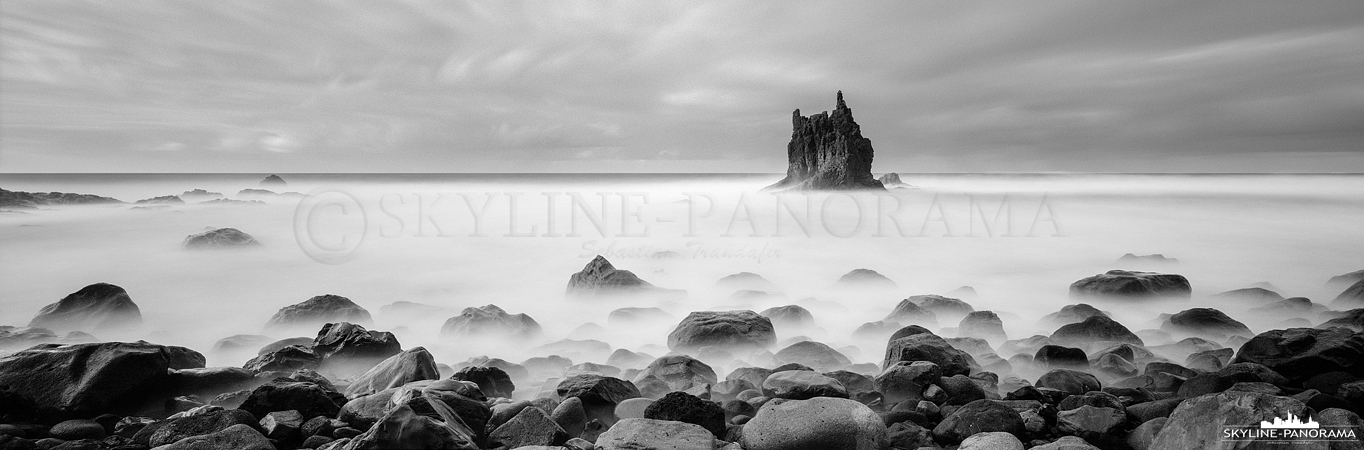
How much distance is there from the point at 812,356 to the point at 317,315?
4.95 m

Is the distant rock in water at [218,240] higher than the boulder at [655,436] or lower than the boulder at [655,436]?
higher

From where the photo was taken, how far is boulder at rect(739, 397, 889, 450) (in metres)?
2.73

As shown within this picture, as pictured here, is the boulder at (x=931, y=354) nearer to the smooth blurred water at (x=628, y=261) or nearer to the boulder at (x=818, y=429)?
the smooth blurred water at (x=628, y=261)

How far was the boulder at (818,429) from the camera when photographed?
8.96 ft

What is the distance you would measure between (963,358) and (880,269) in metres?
5.68

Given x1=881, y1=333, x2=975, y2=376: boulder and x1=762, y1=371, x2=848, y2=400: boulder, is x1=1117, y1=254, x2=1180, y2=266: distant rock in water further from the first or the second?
x1=762, y1=371, x2=848, y2=400: boulder

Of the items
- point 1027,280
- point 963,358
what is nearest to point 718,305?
point 963,358

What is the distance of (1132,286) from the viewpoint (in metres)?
6.78

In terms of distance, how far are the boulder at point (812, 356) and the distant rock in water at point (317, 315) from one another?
4.27m

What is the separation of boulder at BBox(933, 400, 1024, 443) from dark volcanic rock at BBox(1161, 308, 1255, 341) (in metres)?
3.65

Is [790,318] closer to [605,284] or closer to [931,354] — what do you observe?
[931,354]

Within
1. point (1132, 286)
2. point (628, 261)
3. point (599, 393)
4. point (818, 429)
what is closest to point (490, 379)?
point (599, 393)

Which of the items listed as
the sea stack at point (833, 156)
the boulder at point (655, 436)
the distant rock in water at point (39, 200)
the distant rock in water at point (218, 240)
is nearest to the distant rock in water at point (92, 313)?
the distant rock in water at point (218, 240)

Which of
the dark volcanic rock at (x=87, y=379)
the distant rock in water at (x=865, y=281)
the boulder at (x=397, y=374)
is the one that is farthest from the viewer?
the distant rock in water at (x=865, y=281)
